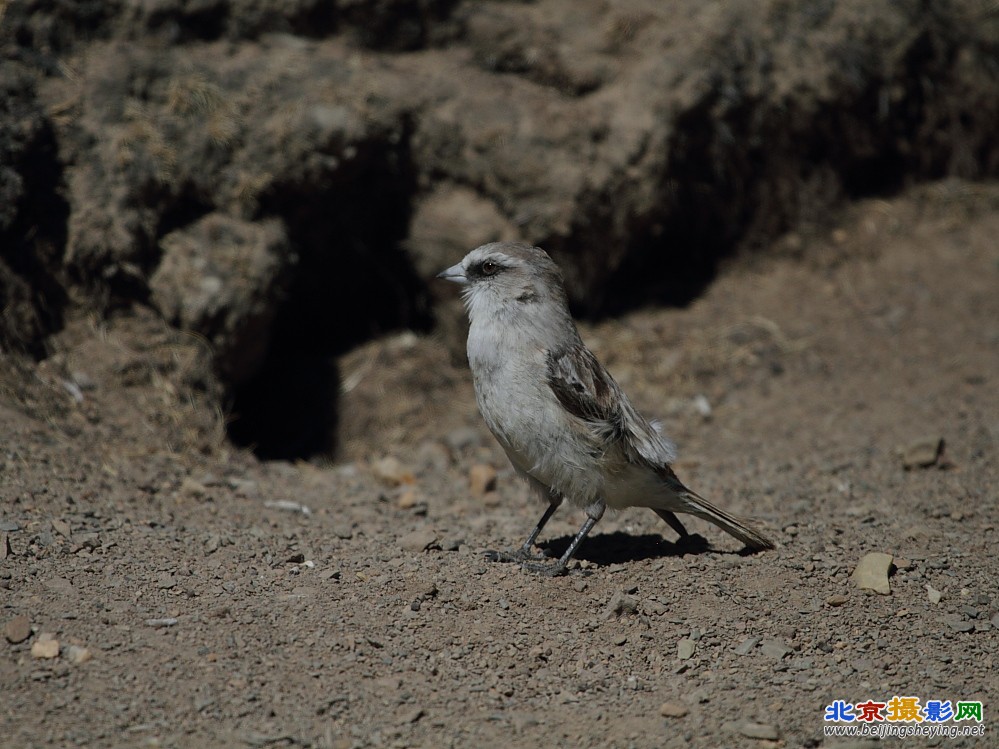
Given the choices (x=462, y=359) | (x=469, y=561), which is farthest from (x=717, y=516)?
(x=462, y=359)

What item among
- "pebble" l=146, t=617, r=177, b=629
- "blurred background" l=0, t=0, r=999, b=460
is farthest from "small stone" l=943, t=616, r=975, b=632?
"blurred background" l=0, t=0, r=999, b=460

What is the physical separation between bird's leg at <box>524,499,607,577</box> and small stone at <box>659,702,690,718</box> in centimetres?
126

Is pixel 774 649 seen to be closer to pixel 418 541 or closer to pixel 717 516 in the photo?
pixel 717 516

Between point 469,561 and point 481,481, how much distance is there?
1.97m

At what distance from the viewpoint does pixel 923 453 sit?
7.22 meters

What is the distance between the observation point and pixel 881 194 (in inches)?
429

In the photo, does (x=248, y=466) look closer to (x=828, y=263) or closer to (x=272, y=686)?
(x=272, y=686)

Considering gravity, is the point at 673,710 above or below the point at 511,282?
below

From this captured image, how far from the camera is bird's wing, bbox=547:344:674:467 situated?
5582 millimetres

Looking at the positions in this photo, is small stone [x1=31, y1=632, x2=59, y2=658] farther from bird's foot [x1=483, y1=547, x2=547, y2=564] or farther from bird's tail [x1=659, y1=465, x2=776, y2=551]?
bird's tail [x1=659, y1=465, x2=776, y2=551]

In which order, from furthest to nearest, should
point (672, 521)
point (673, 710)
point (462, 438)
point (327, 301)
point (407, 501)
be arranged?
point (327, 301) < point (462, 438) < point (407, 501) < point (672, 521) < point (673, 710)

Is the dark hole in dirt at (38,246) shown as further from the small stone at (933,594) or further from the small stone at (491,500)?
the small stone at (933,594)

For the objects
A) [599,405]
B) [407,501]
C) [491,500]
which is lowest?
[491,500]

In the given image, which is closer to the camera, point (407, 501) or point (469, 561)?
point (469, 561)
